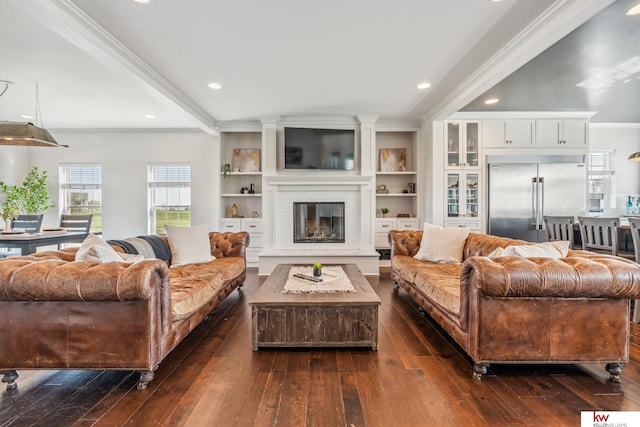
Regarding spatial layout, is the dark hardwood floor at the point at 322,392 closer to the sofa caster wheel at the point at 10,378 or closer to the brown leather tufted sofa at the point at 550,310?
the sofa caster wheel at the point at 10,378

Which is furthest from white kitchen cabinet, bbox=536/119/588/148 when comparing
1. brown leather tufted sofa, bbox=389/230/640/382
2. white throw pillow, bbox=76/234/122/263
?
white throw pillow, bbox=76/234/122/263

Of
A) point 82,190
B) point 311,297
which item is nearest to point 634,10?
point 311,297

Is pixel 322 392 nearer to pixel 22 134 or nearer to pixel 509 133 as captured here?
pixel 22 134

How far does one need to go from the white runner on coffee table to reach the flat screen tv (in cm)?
258

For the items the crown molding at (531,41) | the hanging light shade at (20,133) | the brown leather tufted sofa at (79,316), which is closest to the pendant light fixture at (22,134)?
the hanging light shade at (20,133)

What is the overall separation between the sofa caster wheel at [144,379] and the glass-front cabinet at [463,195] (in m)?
4.68

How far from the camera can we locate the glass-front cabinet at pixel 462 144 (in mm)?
5250

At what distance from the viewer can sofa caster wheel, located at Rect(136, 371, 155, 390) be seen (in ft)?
6.24

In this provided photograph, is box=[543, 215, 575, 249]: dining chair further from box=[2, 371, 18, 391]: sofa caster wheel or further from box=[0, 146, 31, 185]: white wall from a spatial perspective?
box=[0, 146, 31, 185]: white wall

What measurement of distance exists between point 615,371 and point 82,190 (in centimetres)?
796

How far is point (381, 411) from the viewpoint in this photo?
168 centimetres

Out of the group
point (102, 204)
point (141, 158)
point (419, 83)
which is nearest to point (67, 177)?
point (102, 204)

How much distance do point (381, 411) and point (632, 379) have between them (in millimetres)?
1665

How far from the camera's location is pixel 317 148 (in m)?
5.45
